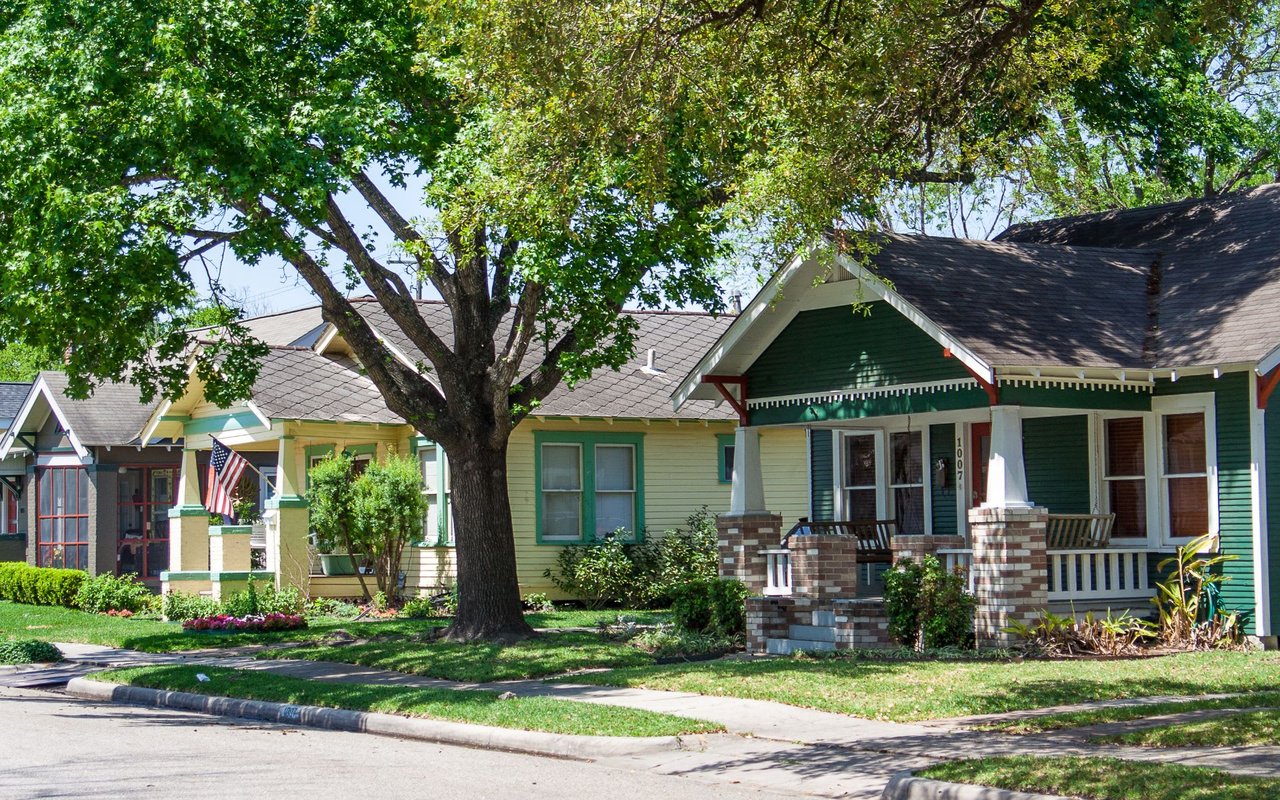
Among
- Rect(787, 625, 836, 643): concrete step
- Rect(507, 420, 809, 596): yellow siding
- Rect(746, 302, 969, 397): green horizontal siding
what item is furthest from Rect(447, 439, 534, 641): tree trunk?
Rect(507, 420, 809, 596): yellow siding

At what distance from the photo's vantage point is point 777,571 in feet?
60.4

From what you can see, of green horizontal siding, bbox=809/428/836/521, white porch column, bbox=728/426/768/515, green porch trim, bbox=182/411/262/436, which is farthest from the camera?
green porch trim, bbox=182/411/262/436

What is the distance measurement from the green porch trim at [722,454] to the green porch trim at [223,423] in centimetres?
819

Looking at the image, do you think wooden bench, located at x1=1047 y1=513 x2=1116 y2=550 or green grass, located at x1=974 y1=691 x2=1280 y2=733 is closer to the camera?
green grass, located at x1=974 y1=691 x2=1280 y2=733

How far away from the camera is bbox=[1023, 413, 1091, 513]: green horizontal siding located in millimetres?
18641

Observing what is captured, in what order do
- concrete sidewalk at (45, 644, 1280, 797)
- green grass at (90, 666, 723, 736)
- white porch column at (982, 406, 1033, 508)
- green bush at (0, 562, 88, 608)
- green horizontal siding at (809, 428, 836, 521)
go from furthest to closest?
green bush at (0, 562, 88, 608) → green horizontal siding at (809, 428, 836, 521) → white porch column at (982, 406, 1033, 508) → green grass at (90, 666, 723, 736) → concrete sidewalk at (45, 644, 1280, 797)

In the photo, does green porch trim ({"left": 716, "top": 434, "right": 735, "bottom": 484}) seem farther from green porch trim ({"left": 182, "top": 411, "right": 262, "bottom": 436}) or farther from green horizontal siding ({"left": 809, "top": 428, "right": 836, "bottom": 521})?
green porch trim ({"left": 182, "top": 411, "right": 262, "bottom": 436})

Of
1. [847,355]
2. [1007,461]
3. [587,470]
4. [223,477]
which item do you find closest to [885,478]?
[847,355]

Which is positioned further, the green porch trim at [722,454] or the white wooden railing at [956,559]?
the green porch trim at [722,454]

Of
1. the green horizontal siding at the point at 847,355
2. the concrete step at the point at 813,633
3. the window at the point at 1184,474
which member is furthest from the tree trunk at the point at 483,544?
the window at the point at 1184,474

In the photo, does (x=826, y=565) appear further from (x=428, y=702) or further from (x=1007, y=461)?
(x=428, y=702)

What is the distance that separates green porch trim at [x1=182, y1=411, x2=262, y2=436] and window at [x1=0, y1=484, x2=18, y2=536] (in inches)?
401

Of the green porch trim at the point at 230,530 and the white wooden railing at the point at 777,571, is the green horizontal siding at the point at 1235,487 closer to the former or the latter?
the white wooden railing at the point at 777,571

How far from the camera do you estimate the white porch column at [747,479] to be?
19.2m
